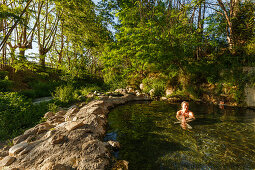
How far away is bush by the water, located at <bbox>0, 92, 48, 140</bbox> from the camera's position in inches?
141

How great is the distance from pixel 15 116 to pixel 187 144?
17.5 ft

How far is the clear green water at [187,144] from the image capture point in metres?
2.24

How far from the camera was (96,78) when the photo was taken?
50.3ft

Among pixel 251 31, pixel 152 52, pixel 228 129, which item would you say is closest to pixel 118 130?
pixel 228 129

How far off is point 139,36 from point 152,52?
1301 millimetres

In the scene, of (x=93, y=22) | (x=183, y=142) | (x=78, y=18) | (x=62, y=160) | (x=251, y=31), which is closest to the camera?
(x=62, y=160)

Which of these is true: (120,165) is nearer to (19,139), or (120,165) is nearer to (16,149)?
(16,149)

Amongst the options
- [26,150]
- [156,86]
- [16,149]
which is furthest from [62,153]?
[156,86]

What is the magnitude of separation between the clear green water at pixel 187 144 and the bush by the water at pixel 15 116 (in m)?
2.85

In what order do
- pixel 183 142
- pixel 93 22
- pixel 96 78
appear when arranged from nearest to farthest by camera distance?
pixel 183 142 → pixel 93 22 → pixel 96 78

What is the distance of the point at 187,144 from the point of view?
9.38 ft

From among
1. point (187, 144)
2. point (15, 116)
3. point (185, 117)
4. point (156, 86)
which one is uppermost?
point (156, 86)

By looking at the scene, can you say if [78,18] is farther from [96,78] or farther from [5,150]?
[5,150]

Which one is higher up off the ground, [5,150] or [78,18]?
[78,18]
